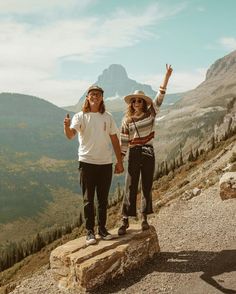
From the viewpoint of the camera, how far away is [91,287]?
9.15 m

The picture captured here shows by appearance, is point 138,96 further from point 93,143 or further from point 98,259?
point 98,259

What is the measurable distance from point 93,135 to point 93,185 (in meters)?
1.28

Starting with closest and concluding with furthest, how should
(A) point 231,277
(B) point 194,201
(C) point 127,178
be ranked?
(A) point 231,277 < (C) point 127,178 < (B) point 194,201

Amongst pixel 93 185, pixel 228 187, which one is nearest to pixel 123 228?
pixel 93 185

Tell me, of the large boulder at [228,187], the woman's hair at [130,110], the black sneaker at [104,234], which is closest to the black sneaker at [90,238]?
the black sneaker at [104,234]

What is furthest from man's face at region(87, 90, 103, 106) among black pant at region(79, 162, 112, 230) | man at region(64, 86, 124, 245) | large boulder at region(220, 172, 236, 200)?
large boulder at region(220, 172, 236, 200)

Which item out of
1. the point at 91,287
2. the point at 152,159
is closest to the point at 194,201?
the point at 152,159

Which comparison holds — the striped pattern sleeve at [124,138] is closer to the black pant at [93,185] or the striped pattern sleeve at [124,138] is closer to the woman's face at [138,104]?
the woman's face at [138,104]

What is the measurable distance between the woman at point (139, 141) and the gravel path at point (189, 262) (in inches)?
64.1

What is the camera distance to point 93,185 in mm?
9938

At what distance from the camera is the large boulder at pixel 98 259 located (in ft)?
30.1

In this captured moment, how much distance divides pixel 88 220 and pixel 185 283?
2.81 metres

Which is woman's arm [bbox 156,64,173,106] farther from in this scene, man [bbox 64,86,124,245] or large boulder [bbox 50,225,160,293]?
large boulder [bbox 50,225,160,293]

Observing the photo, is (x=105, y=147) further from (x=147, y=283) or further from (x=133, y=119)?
(x=147, y=283)
